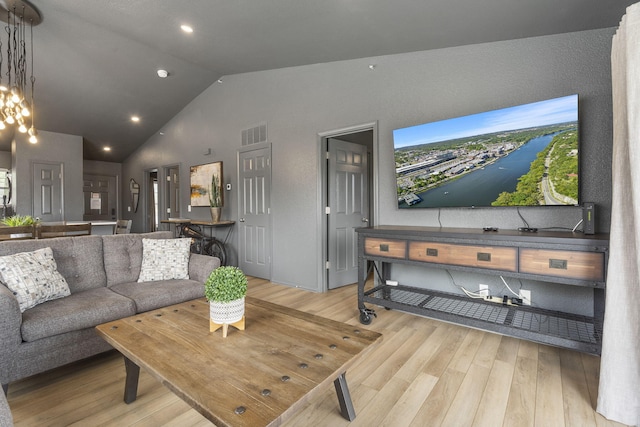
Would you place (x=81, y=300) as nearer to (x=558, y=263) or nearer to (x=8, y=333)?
(x=8, y=333)

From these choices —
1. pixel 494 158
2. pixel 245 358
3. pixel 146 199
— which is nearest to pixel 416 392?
pixel 245 358

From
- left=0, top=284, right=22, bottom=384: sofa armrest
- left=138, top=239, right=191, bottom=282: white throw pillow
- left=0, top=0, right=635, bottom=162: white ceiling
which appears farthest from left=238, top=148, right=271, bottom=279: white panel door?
left=0, top=284, right=22, bottom=384: sofa armrest

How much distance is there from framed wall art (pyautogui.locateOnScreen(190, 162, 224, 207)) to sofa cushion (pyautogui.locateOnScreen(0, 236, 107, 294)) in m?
2.67

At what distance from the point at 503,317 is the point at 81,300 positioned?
127 inches

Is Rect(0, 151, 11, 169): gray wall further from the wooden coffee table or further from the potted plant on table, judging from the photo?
the wooden coffee table

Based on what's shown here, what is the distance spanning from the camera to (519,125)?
2.43 meters

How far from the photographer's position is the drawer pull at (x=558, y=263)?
6.47 feet

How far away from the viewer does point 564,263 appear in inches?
77.6

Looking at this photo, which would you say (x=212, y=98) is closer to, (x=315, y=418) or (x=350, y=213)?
(x=350, y=213)

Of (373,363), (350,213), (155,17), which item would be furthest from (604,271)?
(155,17)

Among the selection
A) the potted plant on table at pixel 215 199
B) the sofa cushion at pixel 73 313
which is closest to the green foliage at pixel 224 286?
the sofa cushion at pixel 73 313

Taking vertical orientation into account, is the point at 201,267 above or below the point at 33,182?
below

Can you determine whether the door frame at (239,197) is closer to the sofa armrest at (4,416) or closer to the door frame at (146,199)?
the door frame at (146,199)

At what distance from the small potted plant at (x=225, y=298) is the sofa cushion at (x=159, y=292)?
1.08m
